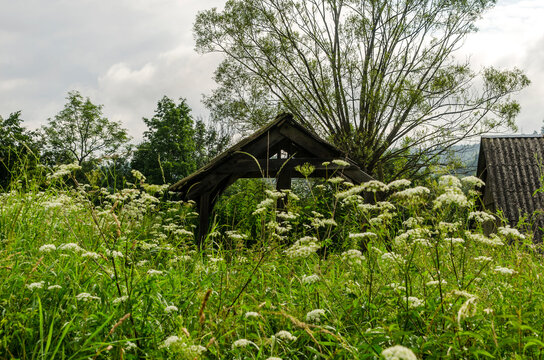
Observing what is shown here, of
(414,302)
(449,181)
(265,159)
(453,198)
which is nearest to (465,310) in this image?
(453,198)

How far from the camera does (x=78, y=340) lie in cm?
244

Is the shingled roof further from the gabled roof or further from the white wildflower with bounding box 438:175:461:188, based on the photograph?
the white wildflower with bounding box 438:175:461:188

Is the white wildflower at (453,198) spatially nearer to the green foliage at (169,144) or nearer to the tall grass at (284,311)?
the tall grass at (284,311)

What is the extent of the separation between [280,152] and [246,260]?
255 inches

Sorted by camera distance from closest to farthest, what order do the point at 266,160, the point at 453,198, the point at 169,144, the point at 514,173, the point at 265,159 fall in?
the point at 453,198 → the point at 266,160 → the point at 265,159 → the point at 514,173 → the point at 169,144

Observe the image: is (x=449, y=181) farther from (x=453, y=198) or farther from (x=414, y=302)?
(x=414, y=302)

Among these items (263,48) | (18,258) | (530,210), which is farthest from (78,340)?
(263,48)

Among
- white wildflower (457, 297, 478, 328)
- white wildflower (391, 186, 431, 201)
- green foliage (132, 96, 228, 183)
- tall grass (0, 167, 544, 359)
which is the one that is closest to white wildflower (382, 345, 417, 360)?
white wildflower (457, 297, 478, 328)

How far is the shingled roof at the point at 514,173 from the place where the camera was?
46.1 ft

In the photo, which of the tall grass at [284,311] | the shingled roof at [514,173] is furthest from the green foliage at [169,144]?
the tall grass at [284,311]

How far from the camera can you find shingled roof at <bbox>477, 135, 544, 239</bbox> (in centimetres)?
1405

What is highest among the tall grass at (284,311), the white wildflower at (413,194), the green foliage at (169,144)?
the green foliage at (169,144)

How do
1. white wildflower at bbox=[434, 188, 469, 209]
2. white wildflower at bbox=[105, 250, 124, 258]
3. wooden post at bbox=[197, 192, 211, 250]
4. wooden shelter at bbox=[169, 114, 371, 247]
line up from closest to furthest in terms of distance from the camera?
1. white wildflower at bbox=[434, 188, 469, 209]
2. white wildflower at bbox=[105, 250, 124, 258]
3. wooden shelter at bbox=[169, 114, 371, 247]
4. wooden post at bbox=[197, 192, 211, 250]

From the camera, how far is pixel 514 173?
15.1 m
